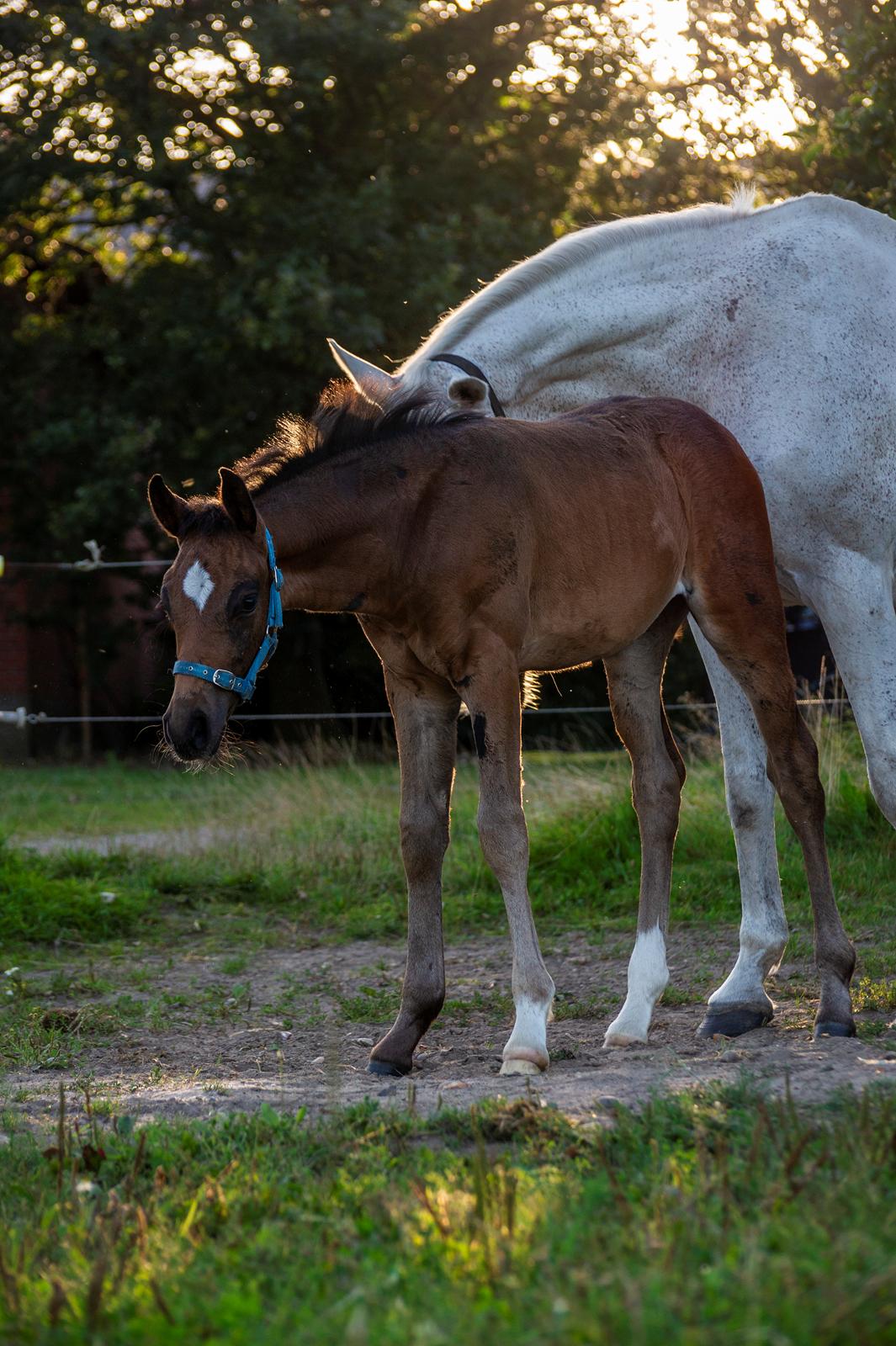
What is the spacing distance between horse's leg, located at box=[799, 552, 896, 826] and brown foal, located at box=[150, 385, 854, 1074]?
0.19 m

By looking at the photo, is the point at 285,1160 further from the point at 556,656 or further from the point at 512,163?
the point at 512,163

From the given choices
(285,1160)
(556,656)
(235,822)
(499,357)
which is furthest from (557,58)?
(285,1160)

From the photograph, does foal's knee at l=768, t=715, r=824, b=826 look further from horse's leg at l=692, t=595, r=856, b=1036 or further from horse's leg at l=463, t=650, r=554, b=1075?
horse's leg at l=463, t=650, r=554, b=1075

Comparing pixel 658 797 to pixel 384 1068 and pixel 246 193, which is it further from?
pixel 246 193

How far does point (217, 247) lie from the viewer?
15500 mm

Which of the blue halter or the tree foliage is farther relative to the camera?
the tree foliage

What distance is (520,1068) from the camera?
12.8ft

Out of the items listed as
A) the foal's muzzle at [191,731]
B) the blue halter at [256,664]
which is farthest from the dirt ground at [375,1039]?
the blue halter at [256,664]

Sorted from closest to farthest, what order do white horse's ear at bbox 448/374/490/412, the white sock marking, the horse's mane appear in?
the horse's mane, the white sock marking, white horse's ear at bbox 448/374/490/412

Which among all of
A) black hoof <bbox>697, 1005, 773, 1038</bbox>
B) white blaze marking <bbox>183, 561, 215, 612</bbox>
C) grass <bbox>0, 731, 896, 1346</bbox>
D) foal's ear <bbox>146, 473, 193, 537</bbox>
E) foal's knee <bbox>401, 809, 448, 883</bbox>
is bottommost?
black hoof <bbox>697, 1005, 773, 1038</bbox>

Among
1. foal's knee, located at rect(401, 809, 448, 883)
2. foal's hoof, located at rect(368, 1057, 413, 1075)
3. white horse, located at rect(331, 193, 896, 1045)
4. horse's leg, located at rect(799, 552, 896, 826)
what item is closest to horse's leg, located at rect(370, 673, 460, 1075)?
foal's knee, located at rect(401, 809, 448, 883)

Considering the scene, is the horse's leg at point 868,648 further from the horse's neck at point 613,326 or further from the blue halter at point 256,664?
the blue halter at point 256,664

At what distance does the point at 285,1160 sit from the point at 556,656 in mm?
1810

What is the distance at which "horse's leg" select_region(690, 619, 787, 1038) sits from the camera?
496cm
